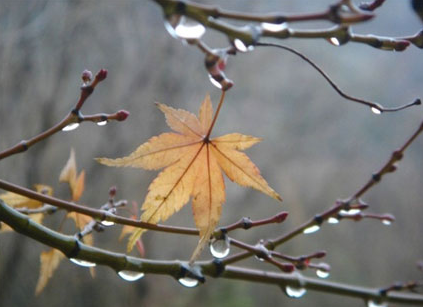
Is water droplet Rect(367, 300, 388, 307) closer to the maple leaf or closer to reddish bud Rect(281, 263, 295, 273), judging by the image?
reddish bud Rect(281, 263, 295, 273)

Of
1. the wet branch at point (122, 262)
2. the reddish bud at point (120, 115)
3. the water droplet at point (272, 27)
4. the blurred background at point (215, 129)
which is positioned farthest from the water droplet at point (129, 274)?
the blurred background at point (215, 129)

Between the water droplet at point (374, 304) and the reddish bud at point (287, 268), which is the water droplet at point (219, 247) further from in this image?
the water droplet at point (374, 304)

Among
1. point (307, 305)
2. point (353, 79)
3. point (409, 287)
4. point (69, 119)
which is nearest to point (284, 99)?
point (353, 79)

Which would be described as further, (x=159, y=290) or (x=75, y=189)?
(x=159, y=290)

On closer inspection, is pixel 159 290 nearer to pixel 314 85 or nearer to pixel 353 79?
pixel 314 85

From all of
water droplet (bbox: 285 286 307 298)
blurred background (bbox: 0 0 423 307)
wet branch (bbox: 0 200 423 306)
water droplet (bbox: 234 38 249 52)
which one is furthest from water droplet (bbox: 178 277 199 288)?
blurred background (bbox: 0 0 423 307)
